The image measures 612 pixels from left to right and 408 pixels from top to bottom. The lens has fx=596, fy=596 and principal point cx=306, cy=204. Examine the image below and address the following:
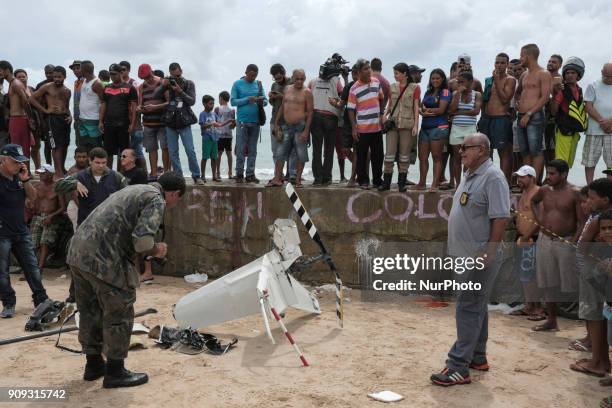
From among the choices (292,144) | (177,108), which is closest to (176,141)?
(177,108)

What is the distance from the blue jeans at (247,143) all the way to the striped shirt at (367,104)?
5.93 ft

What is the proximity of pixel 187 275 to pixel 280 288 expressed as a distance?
137 inches

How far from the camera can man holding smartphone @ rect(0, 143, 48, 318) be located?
7.05 metres

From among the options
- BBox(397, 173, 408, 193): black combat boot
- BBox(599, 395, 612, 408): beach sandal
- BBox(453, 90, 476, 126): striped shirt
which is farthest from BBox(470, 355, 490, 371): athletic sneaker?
BBox(453, 90, 476, 126): striped shirt

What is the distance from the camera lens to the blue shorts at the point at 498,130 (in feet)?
27.7

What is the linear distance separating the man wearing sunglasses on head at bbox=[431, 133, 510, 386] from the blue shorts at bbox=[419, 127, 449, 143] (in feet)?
11.2

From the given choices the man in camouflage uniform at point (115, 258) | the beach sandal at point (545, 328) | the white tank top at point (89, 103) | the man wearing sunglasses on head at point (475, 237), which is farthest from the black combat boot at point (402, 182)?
the white tank top at point (89, 103)

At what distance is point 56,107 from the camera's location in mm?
10516

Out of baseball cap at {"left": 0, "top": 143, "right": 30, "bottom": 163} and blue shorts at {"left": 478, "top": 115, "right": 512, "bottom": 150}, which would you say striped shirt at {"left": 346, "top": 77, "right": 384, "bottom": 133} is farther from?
baseball cap at {"left": 0, "top": 143, "right": 30, "bottom": 163}

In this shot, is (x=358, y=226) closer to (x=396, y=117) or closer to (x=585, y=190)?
(x=396, y=117)

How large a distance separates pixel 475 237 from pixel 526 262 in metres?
3.10

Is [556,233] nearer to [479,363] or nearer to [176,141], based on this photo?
[479,363]

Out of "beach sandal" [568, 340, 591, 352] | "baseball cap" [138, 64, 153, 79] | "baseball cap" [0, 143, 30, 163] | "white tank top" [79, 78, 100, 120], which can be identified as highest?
"baseball cap" [138, 64, 153, 79]

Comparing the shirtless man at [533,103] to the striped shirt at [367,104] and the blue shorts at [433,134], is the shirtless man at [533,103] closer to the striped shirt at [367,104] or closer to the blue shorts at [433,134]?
the blue shorts at [433,134]
